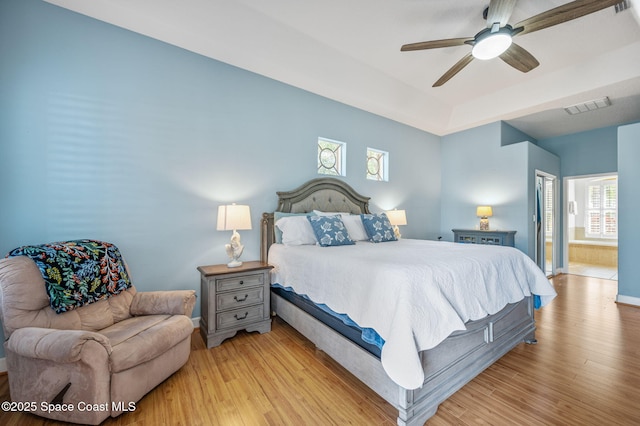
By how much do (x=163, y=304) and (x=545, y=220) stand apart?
6652 millimetres

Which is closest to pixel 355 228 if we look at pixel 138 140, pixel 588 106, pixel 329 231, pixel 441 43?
pixel 329 231

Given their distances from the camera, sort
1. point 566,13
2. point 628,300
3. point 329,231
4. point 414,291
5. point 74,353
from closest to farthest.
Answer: point 74,353 < point 414,291 < point 566,13 < point 329,231 < point 628,300

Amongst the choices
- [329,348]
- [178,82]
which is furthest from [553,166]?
[178,82]

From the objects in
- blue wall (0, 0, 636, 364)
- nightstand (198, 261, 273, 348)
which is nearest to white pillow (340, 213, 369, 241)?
blue wall (0, 0, 636, 364)

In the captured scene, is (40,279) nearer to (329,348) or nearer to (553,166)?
(329,348)

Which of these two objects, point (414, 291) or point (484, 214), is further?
point (484, 214)

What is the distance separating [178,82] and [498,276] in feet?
12.0

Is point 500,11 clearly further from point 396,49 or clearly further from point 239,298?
point 239,298

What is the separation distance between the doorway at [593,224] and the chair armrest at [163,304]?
8.19 metres

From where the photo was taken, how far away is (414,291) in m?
1.46

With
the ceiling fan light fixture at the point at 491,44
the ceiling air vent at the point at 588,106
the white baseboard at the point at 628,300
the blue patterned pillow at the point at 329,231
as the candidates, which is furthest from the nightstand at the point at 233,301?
the ceiling air vent at the point at 588,106

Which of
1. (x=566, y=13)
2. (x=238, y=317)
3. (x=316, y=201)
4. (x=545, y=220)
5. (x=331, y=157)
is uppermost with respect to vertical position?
(x=566, y=13)

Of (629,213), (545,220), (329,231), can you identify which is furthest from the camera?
(545,220)

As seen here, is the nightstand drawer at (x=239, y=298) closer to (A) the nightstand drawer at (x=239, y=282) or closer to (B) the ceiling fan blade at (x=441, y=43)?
(A) the nightstand drawer at (x=239, y=282)
